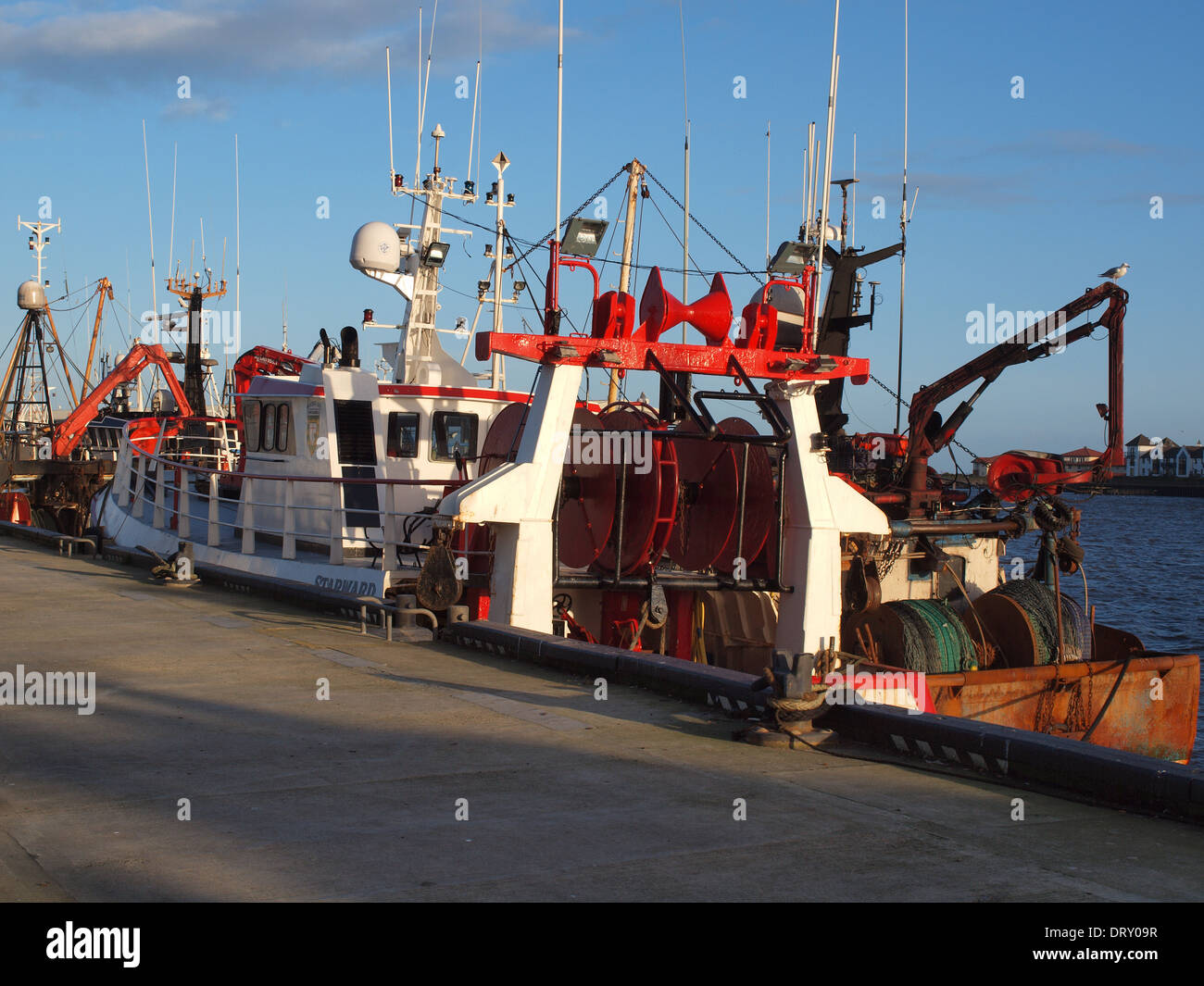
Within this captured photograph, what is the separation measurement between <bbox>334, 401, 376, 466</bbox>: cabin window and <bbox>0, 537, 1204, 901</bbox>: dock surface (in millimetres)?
6748

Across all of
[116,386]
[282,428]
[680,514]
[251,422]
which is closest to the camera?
[680,514]

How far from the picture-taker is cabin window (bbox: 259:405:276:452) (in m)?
16.8

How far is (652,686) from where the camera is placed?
8492 mm

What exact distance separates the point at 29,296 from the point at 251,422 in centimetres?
3190

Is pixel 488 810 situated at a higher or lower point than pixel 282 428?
lower

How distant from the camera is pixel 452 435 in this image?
15.7 metres

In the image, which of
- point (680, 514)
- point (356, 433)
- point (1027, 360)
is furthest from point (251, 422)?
point (1027, 360)

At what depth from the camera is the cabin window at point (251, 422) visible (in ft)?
56.3

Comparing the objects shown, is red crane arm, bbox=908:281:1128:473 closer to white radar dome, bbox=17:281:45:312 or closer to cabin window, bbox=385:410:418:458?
cabin window, bbox=385:410:418:458

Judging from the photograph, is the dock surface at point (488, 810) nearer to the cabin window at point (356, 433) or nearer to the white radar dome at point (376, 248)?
the cabin window at point (356, 433)

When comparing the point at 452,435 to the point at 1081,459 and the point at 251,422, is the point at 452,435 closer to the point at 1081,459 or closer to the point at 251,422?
the point at 251,422

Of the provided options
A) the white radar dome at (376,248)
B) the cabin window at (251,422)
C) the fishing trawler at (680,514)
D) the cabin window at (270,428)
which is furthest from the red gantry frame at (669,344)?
the cabin window at (251,422)

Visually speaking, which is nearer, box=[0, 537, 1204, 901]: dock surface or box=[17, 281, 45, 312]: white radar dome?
box=[0, 537, 1204, 901]: dock surface

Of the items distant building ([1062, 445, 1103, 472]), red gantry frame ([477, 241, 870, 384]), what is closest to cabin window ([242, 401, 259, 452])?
red gantry frame ([477, 241, 870, 384])
